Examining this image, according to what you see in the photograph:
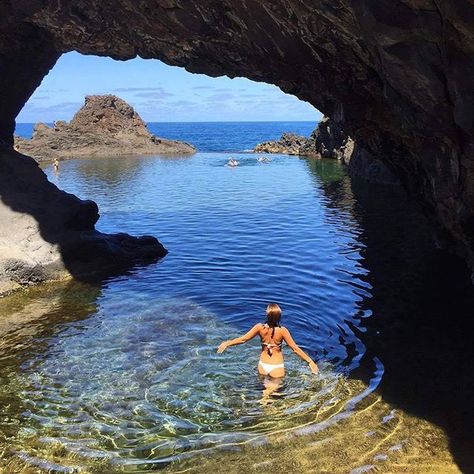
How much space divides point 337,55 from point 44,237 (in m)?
12.9

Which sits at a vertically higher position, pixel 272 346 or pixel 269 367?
pixel 272 346

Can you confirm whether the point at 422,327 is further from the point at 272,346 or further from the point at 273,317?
the point at 273,317

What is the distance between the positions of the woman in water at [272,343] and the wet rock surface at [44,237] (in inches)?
420

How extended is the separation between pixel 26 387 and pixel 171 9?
1088 cm

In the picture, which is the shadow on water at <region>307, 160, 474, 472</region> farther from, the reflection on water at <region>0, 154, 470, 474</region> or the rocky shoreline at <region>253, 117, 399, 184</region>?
the rocky shoreline at <region>253, 117, 399, 184</region>

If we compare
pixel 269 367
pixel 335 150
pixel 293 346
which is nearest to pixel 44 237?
pixel 269 367

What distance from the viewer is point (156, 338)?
47.2 feet

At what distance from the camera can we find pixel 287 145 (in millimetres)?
95375

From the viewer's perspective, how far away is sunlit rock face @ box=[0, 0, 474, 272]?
31.4 ft

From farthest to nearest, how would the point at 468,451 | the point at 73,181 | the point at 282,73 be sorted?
1. the point at 73,181
2. the point at 282,73
3. the point at 468,451

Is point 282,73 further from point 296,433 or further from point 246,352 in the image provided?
point 296,433

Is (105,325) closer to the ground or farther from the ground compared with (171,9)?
closer to the ground

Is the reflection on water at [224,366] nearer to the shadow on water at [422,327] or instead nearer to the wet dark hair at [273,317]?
the shadow on water at [422,327]

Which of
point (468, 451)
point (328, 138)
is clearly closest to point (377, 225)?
point (468, 451)
